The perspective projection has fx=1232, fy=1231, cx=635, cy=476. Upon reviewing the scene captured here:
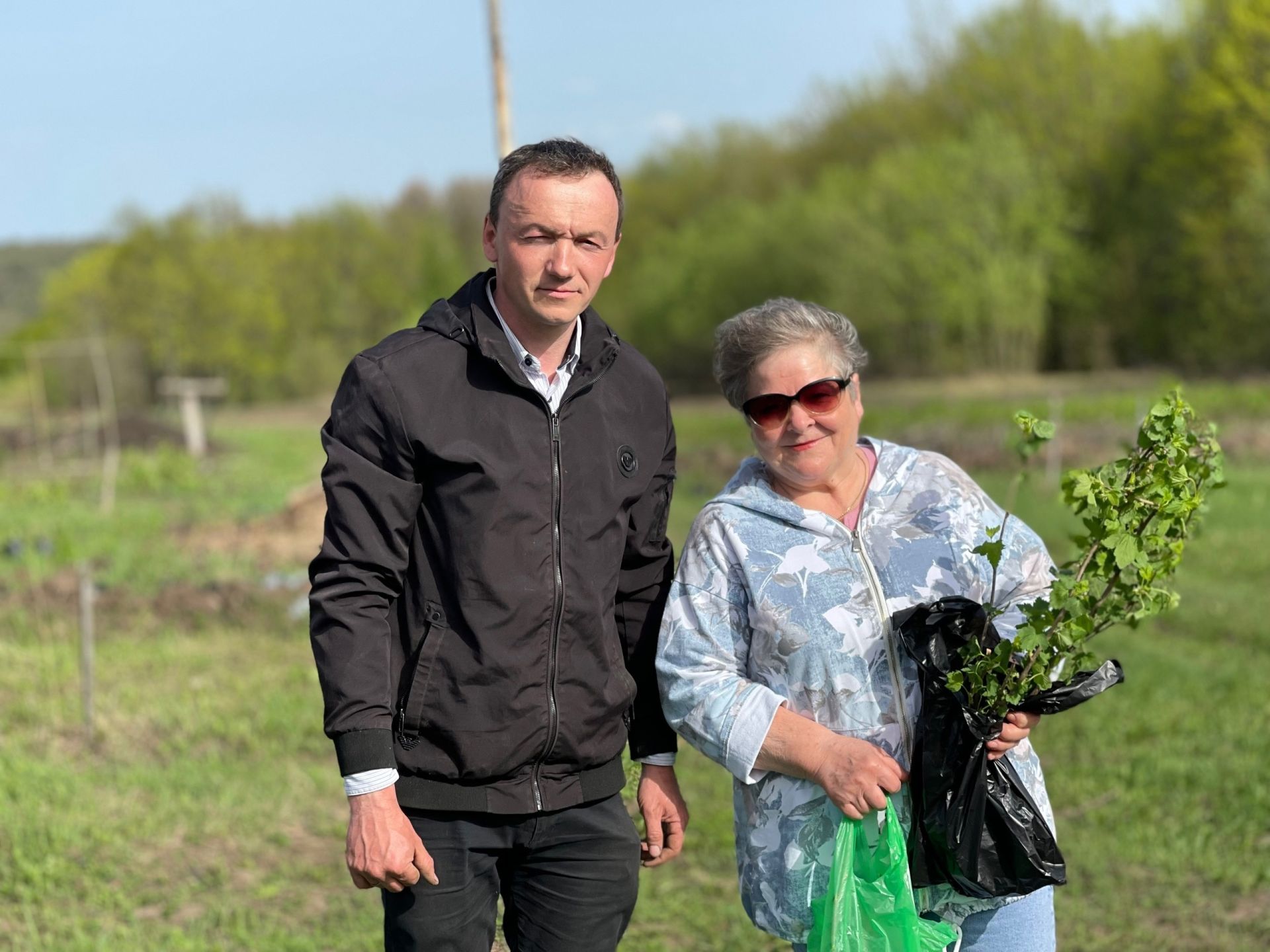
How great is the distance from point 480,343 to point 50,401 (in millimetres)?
40979

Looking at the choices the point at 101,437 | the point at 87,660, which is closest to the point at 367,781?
the point at 87,660

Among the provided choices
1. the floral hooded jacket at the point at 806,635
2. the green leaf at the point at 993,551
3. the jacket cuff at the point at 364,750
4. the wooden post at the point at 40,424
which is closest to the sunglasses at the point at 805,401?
the floral hooded jacket at the point at 806,635

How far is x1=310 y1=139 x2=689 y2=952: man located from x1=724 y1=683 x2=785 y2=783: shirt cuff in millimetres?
242

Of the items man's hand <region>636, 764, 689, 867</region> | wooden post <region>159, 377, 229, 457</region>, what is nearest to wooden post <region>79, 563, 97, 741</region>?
man's hand <region>636, 764, 689, 867</region>

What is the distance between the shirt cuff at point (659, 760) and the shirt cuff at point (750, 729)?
11.4 inches

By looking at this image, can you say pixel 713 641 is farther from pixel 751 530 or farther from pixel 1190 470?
pixel 1190 470

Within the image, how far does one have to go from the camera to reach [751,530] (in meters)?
2.30

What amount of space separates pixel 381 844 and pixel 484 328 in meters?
0.91

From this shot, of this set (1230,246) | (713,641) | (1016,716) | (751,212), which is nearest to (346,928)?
(713,641)

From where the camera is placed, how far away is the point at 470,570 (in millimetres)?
2166

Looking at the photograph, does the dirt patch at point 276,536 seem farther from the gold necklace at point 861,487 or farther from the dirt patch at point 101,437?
the dirt patch at point 101,437

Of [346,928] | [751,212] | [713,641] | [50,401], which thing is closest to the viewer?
[713,641]

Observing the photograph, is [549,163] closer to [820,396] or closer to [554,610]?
[820,396]

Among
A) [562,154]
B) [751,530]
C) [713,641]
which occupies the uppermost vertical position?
[562,154]
